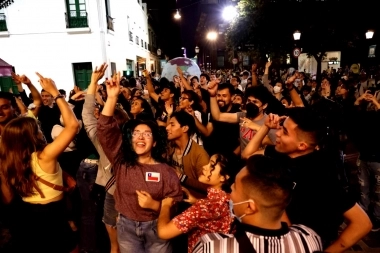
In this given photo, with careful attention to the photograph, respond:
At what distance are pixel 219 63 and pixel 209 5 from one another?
44.3 ft

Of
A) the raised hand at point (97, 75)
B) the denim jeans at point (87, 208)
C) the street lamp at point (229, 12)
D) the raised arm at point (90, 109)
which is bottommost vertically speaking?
the denim jeans at point (87, 208)

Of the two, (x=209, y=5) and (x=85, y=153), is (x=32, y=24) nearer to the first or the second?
(x=85, y=153)

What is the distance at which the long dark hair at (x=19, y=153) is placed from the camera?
→ 2.53 metres

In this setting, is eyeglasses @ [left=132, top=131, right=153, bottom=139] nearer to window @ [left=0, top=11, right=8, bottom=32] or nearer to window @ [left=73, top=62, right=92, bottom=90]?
window @ [left=73, top=62, right=92, bottom=90]

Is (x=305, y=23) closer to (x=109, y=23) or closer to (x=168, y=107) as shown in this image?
(x=109, y=23)

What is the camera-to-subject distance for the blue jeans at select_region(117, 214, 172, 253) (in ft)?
8.71

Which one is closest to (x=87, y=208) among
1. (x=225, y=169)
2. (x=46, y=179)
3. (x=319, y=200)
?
(x=46, y=179)

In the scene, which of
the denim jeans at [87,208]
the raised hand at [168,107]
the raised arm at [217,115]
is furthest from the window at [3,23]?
the raised arm at [217,115]

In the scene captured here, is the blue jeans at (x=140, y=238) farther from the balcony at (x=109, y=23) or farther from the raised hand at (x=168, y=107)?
the balcony at (x=109, y=23)

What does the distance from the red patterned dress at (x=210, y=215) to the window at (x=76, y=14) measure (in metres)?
15.5

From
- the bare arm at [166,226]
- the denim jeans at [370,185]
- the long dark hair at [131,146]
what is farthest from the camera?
the denim jeans at [370,185]

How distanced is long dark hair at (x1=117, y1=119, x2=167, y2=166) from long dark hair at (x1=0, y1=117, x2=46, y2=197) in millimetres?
717

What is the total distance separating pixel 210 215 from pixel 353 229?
3.19ft

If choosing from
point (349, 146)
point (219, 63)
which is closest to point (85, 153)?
point (349, 146)
